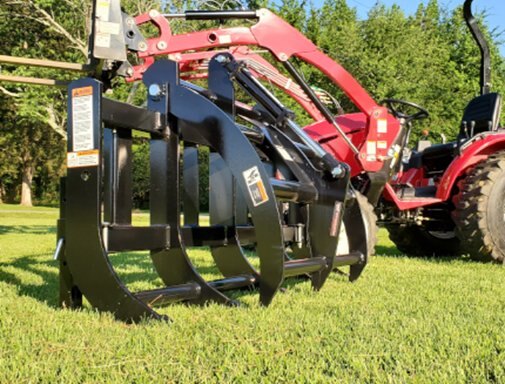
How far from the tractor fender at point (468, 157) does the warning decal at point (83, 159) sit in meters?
4.68

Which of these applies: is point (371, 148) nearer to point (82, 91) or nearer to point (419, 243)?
point (419, 243)

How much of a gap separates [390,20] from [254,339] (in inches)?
1057

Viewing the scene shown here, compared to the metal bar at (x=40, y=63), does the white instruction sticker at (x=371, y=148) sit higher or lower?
lower

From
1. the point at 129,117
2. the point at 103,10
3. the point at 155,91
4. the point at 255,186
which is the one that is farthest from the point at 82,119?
the point at 255,186

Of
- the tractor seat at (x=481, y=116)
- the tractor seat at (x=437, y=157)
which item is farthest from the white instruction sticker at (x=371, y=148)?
the tractor seat at (x=437, y=157)

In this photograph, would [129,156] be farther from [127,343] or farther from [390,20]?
[390,20]

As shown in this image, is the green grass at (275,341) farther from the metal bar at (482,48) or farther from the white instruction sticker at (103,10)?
the metal bar at (482,48)

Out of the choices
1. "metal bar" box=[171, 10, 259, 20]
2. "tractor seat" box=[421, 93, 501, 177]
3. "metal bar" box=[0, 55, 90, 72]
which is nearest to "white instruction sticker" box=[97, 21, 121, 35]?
"metal bar" box=[0, 55, 90, 72]

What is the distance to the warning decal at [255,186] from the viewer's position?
9.42 ft

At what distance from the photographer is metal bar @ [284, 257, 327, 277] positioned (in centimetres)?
316

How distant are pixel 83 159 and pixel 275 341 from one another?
50.9 inches

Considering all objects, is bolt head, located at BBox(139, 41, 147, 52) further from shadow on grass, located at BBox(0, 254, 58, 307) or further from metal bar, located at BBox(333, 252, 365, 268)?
metal bar, located at BBox(333, 252, 365, 268)

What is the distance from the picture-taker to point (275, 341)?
2490 mm

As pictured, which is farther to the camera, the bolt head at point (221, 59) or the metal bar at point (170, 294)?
the bolt head at point (221, 59)
